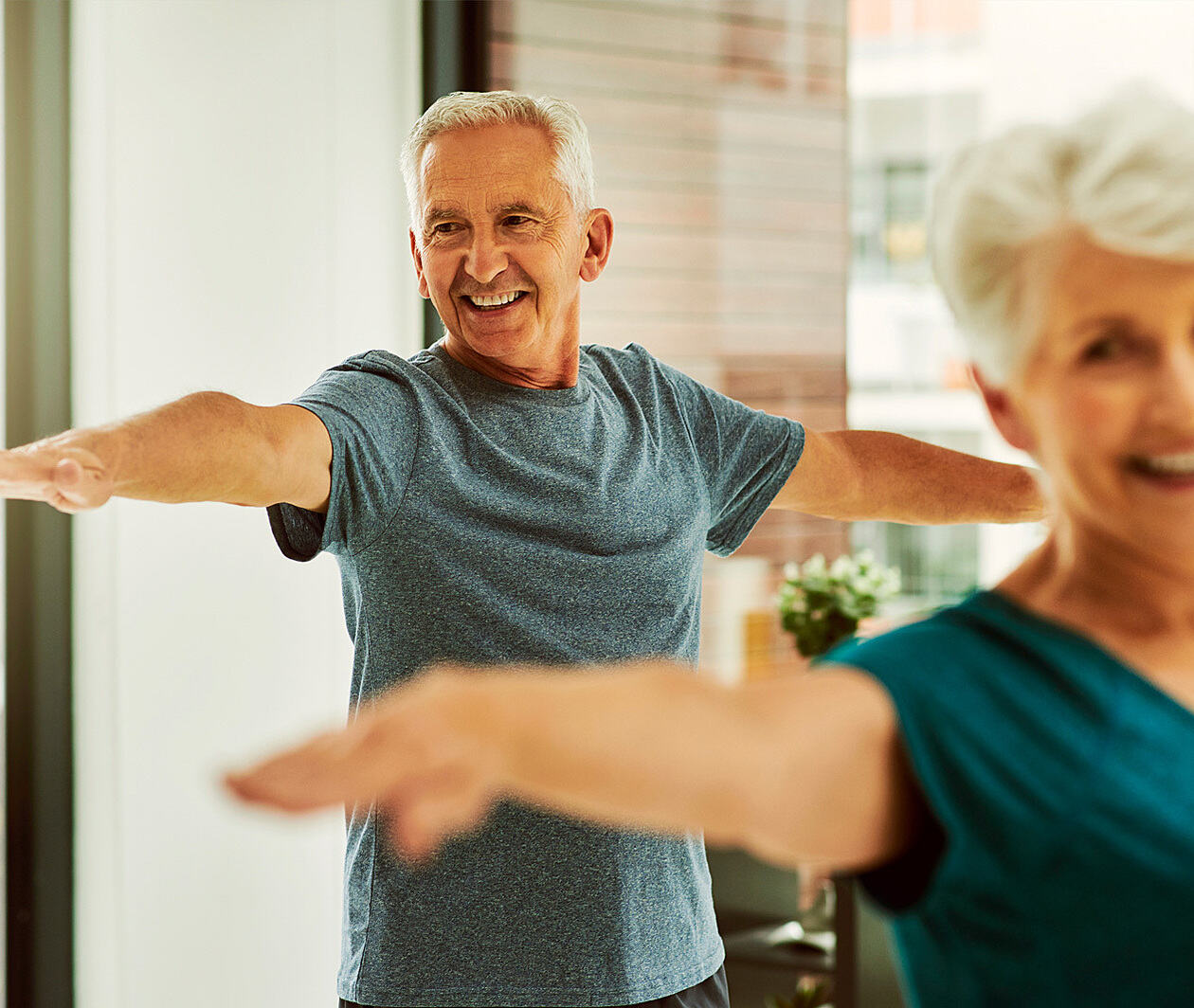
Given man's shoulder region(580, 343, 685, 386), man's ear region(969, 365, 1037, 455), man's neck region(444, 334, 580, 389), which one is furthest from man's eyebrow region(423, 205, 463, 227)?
man's ear region(969, 365, 1037, 455)

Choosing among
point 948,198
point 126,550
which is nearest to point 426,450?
point 948,198

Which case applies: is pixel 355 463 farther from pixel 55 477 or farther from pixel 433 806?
pixel 433 806

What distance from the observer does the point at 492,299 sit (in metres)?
1.56

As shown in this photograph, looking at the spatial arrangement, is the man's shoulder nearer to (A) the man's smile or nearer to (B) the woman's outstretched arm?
(A) the man's smile

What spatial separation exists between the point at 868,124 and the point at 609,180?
0.61m

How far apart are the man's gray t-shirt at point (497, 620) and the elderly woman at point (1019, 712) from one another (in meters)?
0.70

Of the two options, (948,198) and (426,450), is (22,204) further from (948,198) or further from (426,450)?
(948,198)

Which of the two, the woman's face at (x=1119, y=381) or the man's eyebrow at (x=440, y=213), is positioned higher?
the man's eyebrow at (x=440, y=213)

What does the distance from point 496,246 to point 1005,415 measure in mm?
840

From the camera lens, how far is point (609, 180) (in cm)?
300

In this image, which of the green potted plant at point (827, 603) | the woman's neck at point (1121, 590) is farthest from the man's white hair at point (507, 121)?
the green potted plant at point (827, 603)

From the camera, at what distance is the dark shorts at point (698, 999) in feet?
4.79

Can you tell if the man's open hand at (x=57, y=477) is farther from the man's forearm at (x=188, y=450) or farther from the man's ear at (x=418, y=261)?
the man's ear at (x=418, y=261)

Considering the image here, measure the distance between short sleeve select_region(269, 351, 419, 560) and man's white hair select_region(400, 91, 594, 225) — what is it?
0.29 metres
